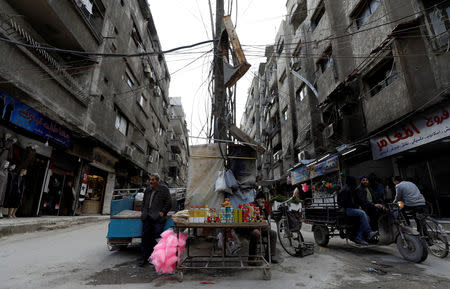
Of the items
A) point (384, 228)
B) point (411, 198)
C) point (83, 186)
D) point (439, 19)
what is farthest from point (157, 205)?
point (83, 186)

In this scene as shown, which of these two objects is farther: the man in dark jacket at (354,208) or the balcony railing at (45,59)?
the balcony railing at (45,59)

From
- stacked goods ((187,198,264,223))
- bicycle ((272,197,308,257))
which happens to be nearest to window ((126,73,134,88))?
bicycle ((272,197,308,257))

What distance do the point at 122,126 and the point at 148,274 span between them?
15699 mm

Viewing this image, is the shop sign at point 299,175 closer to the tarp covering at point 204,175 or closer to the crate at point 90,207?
the tarp covering at point 204,175

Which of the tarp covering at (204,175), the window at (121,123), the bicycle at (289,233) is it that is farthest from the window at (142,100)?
the bicycle at (289,233)

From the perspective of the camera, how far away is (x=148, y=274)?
3.80 meters

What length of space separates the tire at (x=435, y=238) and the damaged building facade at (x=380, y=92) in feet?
12.3

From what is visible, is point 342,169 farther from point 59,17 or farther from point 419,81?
point 59,17

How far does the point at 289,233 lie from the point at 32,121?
10492 millimetres

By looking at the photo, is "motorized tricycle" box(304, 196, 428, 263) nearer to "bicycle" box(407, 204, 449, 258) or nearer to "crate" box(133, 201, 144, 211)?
"bicycle" box(407, 204, 449, 258)

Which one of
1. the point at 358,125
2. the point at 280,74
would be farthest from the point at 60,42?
the point at 280,74

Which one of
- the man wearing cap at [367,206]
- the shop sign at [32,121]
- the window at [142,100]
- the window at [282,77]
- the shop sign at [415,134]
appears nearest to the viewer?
the man wearing cap at [367,206]

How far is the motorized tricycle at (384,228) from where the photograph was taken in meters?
4.48

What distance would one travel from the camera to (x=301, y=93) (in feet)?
61.8
